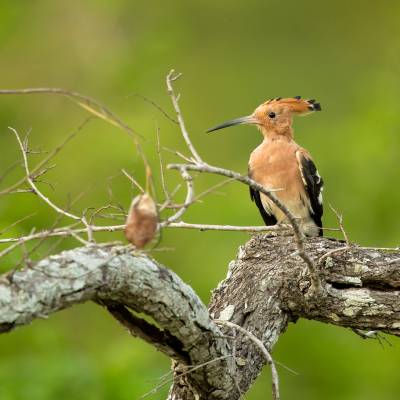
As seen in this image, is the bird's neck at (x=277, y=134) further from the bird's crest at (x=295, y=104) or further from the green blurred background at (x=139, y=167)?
the green blurred background at (x=139, y=167)

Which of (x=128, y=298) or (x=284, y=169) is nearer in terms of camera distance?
(x=128, y=298)

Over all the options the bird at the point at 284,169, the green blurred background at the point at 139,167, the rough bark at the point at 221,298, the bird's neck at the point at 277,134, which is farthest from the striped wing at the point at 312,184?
the rough bark at the point at 221,298

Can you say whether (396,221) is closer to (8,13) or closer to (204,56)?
(8,13)

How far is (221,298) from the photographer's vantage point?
428 cm

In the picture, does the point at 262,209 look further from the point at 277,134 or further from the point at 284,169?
the point at 277,134

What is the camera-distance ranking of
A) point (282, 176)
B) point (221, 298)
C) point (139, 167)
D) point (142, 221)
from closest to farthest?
point (142, 221)
point (221, 298)
point (282, 176)
point (139, 167)

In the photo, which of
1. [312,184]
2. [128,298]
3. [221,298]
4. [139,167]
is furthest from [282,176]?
[128,298]

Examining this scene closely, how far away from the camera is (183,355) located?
11.8 feet

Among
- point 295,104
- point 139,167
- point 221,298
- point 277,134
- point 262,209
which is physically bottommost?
point 221,298

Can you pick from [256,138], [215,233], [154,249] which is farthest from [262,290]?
[256,138]

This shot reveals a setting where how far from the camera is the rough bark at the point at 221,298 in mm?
3010

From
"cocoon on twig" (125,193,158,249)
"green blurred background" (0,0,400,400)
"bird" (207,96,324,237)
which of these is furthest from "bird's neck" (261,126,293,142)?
"cocoon on twig" (125,193,158,249)

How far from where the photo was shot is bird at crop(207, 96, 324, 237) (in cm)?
612

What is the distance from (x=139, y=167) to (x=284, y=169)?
7.05 ft
